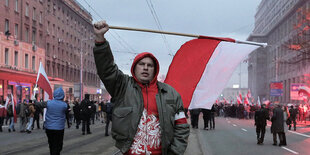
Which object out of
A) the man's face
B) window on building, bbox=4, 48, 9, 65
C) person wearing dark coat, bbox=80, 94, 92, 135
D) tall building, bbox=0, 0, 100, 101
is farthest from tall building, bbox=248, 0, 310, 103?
the man's face

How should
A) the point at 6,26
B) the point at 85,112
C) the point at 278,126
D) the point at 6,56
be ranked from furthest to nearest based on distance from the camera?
the point at 6,56, the point at 6,26, the point at 85,112, the point at 278,126

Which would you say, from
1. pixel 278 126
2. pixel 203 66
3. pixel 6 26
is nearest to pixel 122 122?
pixel 203 66

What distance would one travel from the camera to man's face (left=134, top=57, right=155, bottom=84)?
3.84m

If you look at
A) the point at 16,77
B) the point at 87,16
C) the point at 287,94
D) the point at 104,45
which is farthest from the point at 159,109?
the point at 287,94

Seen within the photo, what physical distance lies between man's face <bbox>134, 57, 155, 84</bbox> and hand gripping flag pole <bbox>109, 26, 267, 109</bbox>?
1820 mm

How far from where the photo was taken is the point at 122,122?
11.9 feet

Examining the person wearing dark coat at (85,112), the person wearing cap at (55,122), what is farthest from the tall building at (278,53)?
the person wearing cap at (55,122)

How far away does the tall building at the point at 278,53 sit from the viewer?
210 ft

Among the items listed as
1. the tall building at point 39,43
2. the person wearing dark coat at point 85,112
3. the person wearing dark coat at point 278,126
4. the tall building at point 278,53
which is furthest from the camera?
the tall building at point 278,53

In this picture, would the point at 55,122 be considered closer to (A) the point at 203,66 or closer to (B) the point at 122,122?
(A) the point at 203,66

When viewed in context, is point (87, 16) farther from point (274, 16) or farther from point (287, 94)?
point (274, 16)

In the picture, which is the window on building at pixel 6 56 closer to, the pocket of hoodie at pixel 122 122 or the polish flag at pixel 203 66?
the polish flag at pixel 203 66

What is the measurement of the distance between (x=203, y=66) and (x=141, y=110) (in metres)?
2.37

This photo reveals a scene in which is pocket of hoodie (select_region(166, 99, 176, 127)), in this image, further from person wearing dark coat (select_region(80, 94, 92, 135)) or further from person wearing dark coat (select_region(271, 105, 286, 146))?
person wearing dark coat (select_region(80, 94, 92, 135))
